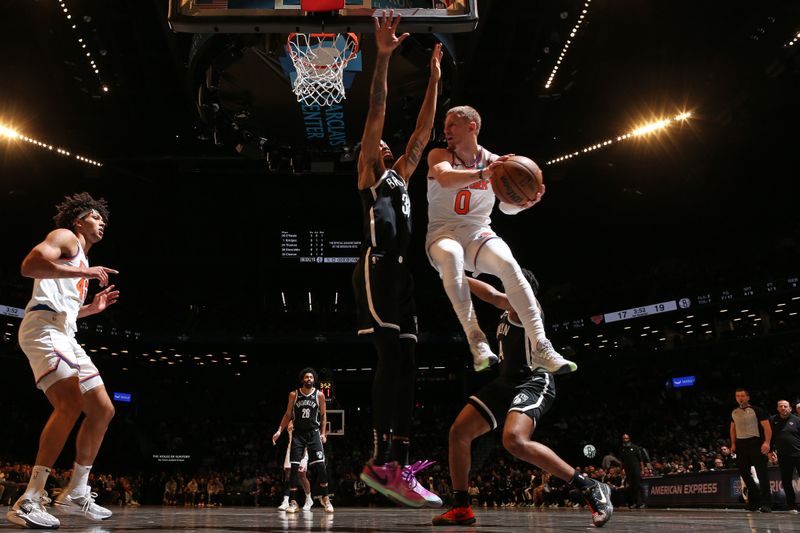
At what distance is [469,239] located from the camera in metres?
4.55

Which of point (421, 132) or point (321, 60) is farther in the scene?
point (321, 60)

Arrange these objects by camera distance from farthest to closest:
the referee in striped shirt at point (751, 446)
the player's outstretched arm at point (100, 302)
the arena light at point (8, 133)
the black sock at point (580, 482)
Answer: the arena light at point (8, 133)
the referee in striped shirt at point (751, 446)
the player's outstretched arm at point (100, 302)
the black sock at point (580, 482)

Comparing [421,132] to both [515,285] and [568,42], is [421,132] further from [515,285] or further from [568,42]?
[568,42]

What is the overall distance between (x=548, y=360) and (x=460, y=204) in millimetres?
1177

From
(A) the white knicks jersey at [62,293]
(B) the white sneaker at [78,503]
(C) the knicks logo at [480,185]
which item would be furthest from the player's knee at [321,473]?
(C) the knicks logo at [480,185]

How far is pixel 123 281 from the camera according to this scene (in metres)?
26.9

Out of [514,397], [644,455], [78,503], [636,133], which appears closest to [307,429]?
[78,503]

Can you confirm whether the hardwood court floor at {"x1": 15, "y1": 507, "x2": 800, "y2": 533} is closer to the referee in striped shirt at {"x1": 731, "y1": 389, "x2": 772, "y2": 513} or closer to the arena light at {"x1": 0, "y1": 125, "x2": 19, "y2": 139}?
the referee in striped shirt at {"x1": 731, "y1": 389, "x2": 772, "y2": 513}

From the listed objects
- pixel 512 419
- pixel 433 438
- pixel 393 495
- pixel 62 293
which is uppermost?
pixel 62 293

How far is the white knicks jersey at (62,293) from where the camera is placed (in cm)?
461

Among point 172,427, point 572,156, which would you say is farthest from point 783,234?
point 172,427

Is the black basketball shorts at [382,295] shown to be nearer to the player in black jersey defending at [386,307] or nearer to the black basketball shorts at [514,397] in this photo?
the player in black jersey defending at [386,307]

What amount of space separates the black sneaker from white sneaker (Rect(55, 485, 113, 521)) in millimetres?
3417

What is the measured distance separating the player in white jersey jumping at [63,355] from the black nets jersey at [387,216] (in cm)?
160
